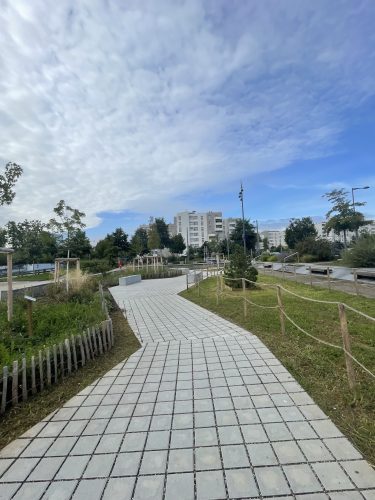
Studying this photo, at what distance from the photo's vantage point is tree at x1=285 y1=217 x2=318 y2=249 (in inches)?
2456

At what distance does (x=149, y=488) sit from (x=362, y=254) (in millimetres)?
21575

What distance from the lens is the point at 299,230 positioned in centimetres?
6291

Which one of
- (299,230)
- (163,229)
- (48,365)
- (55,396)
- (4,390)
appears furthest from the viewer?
(163,229)

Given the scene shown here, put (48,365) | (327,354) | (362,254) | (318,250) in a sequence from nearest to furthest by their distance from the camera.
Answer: (48,365), (327,354), (362,254), (318,250)

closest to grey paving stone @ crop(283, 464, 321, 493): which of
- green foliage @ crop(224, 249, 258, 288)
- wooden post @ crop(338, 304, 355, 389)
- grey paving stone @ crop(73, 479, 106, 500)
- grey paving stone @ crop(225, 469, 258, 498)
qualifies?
grey paving stone @ crop(225, 469, 258, 498)

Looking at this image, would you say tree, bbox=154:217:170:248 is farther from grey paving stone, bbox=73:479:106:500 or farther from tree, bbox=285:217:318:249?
grey paving stone, bbox=73:479:106:500

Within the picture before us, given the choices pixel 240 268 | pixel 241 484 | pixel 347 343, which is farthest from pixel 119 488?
pixel 240 268

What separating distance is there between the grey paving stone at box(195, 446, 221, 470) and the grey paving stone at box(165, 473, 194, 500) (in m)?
0.14

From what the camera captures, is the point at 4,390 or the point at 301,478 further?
the point at 4,390

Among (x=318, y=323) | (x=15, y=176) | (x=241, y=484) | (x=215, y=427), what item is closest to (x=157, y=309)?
(x=318, y=323)

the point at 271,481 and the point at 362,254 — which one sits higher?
the point at 362,254

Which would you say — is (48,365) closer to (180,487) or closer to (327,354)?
(180,487)

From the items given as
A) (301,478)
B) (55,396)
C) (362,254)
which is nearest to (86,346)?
(55,396)

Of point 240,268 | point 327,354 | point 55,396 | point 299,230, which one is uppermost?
point 299,230
